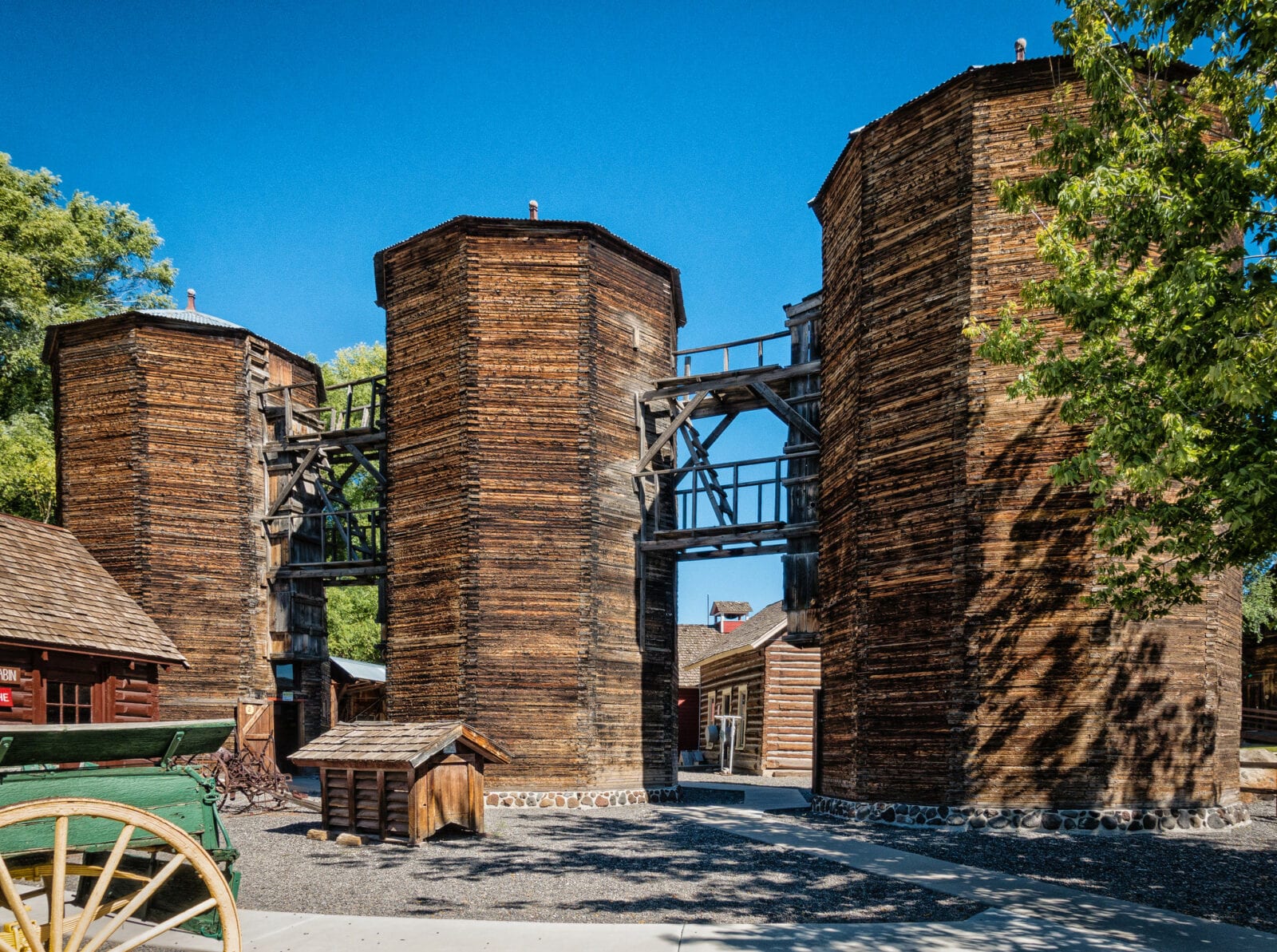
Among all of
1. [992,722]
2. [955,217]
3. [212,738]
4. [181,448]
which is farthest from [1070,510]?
[181,448]

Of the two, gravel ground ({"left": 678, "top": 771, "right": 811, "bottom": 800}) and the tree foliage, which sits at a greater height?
the tree foliage

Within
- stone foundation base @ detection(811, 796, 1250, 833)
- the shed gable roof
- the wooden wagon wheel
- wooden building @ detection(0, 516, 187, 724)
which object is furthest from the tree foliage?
the wooden wagon wheel

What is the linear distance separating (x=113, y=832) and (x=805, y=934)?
5.23m

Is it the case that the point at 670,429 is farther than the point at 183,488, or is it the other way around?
the point at 183,488

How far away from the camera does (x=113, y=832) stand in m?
5.76

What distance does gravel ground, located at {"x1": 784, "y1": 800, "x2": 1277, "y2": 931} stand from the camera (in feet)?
32.9

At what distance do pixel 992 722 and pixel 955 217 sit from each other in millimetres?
8547

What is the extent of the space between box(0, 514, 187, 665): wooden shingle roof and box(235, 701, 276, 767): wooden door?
578cm

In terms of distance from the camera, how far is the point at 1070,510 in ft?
52.7

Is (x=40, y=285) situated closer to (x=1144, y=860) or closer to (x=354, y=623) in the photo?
(x=354, y=623)

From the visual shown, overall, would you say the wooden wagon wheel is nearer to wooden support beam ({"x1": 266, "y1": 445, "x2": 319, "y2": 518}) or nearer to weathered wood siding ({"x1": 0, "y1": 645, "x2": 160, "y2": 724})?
weathered wood siding ({"x1": 0, "y1": 645, "x2": 160, "y2": 724})

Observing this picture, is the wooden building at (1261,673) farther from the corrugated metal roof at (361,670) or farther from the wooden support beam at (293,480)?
the wooden support beam at (293,480)

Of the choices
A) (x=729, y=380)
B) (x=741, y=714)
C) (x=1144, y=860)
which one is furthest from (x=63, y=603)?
(x=741, y=714)

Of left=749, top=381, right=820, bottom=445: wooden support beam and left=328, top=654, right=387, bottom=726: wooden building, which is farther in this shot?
left=328, top=654, right=387, bottom=726: wooden building
